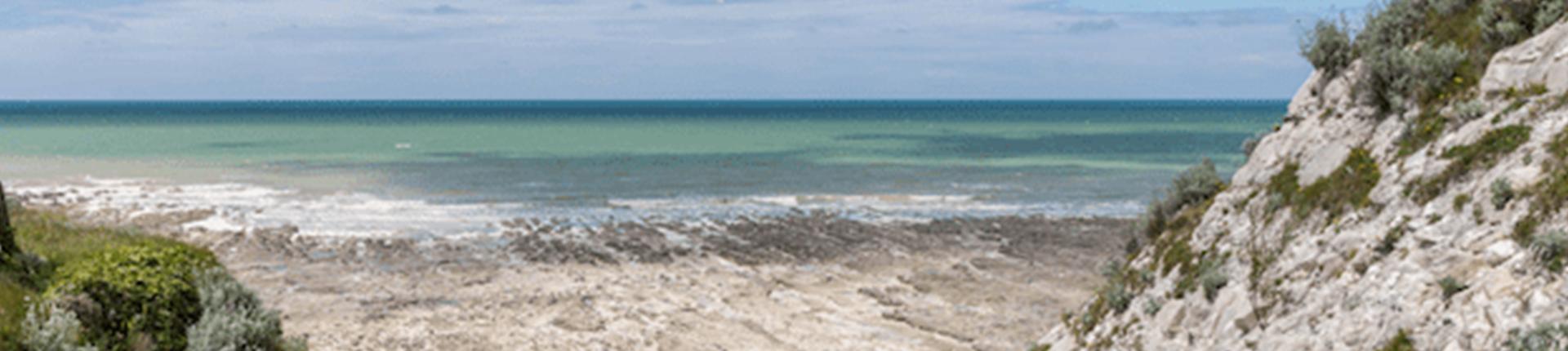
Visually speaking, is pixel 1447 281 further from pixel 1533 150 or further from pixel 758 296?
pixel 758 296

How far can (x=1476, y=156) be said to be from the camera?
33.3 ft

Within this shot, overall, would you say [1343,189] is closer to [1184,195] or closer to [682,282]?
[1184,195]

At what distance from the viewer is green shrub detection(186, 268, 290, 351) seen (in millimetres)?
10859

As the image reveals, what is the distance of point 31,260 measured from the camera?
1155 centimetres

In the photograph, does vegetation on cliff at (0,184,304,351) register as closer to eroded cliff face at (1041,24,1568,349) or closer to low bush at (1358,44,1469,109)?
eroded cliff face at (1041,24,1568,349)

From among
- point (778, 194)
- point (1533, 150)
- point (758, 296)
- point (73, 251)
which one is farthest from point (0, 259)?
point (778, 194)

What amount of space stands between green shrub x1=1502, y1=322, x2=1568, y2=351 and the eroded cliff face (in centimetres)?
2

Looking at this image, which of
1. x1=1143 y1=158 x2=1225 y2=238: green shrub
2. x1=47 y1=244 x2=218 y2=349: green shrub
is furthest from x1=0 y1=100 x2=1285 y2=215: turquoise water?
x1=47 y1=244 x2=218 y2=349: green shrub

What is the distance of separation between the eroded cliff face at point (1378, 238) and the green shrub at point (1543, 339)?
0.06ft

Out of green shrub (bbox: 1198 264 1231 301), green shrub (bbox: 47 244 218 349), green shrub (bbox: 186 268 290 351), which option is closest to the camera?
green shrub (bbox: 47 244 218 349)

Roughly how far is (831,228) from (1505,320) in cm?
2325

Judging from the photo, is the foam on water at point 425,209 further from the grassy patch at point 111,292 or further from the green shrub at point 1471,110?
the green shrub at point 1471,110

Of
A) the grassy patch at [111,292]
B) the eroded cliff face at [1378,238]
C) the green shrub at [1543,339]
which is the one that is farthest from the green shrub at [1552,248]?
the grassy patch at [111,292]

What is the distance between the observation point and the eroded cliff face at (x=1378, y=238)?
331 inches
